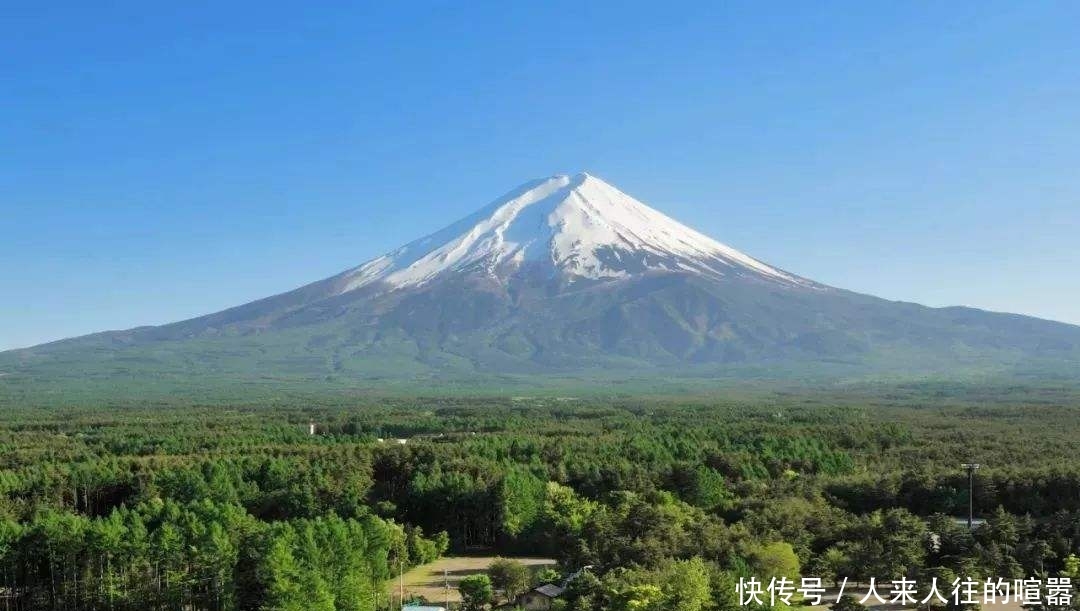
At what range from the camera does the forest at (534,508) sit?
2923 cm

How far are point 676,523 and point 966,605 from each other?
9.20 meters

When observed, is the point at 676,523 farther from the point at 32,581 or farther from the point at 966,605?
the point at 32,581

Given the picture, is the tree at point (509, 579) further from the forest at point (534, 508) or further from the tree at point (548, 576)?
the forest at point (534, 508)

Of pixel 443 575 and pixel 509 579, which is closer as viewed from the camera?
pixel 509 579

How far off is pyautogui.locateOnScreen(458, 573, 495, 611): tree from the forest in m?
0.33

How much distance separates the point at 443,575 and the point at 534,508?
643 cm

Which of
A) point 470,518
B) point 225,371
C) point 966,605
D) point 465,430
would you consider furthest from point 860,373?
point 966,605

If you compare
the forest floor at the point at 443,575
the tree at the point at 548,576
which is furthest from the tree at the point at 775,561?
the forest floor at the point at 443,575

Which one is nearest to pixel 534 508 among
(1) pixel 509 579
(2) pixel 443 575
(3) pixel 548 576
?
(2) pixel 443 575

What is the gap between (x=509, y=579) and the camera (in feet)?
102

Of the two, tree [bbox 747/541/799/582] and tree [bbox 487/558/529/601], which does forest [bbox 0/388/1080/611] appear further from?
tree [bbox 487/558/529/601]

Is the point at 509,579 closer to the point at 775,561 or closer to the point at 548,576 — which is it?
the point at 548,576

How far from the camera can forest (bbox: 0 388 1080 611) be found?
29.2 m

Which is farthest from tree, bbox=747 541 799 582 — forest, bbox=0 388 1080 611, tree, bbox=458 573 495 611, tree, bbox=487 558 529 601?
tree, bbox=458 573 495 611
